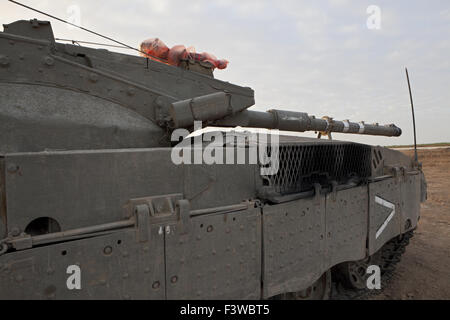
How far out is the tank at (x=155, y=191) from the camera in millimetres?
1438

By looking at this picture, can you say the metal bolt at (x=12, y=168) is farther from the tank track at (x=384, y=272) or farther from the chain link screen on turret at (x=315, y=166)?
the tank track at (x=384, y=272)

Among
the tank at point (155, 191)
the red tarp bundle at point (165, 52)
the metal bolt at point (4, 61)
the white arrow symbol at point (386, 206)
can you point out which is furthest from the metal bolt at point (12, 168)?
the white arrow symbol at point (386, 206)

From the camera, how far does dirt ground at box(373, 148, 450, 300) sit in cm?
421

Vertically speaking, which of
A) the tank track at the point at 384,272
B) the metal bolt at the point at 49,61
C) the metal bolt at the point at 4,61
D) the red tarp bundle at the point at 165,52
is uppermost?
the red tarp bundle at the point at 165,52

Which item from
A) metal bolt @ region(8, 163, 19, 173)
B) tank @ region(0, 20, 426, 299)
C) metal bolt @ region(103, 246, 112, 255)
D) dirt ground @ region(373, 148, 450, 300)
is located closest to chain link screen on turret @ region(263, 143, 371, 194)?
tank @ region(0, 20, 426, 299)

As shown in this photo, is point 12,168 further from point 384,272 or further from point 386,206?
point 384,272

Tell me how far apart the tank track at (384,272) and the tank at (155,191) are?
40 mm

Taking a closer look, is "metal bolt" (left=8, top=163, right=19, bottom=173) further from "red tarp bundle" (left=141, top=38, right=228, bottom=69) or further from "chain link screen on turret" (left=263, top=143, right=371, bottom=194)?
"red tarp bundle" (left=141, top=38, right=228, bottom=69)

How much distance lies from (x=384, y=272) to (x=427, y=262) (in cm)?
155

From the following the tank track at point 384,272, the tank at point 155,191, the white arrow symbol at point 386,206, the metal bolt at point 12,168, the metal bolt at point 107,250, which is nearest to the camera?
the metal bolt at point 12,168

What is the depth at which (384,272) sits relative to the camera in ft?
14.8

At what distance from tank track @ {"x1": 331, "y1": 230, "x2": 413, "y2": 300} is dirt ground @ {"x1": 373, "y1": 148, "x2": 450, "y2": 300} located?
113 millimetres

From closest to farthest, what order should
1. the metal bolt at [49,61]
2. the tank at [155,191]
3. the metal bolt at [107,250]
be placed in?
the tank at [155,191]
the metal bolt at [107,250]
the metal bolt at [49,61]
